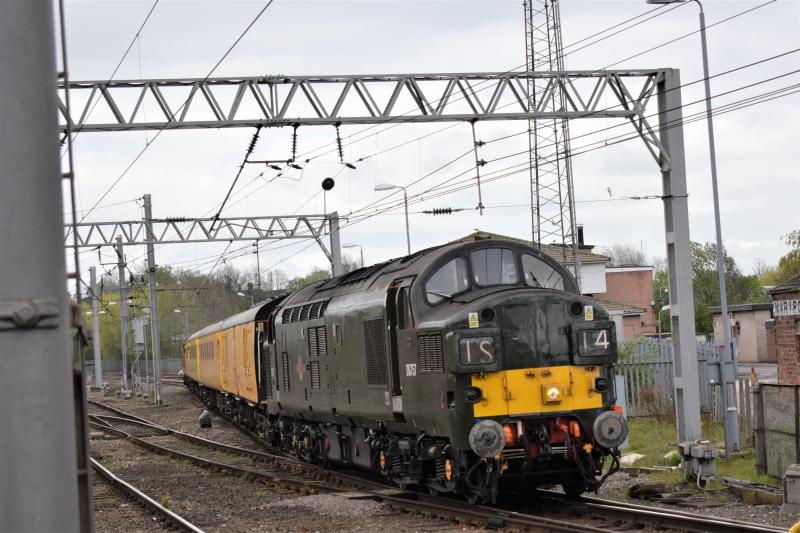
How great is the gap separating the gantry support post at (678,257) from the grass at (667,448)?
0.79 metres

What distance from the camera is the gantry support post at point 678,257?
644 inches

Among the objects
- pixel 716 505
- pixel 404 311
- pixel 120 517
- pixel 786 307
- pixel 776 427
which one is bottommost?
pixel 120 517

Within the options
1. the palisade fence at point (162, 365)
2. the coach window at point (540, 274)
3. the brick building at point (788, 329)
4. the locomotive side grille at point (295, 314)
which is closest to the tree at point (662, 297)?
the palisade fence at point (162, 365)

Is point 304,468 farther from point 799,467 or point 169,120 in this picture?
point 799,467

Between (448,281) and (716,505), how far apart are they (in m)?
4.46

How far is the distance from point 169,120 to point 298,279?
9256 cm

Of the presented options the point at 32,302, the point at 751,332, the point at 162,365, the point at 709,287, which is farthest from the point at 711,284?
the point at 32,302

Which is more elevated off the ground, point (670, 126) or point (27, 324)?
point (670, 126)

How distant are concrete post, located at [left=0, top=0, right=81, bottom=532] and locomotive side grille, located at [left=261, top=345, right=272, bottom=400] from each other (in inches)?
775

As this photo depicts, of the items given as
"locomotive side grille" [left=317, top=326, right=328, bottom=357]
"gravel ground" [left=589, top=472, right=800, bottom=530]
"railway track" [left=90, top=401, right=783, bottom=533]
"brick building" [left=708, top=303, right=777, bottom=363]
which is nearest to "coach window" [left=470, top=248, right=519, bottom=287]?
"railway track" [left=90, top=401, right=783, bottom=533]

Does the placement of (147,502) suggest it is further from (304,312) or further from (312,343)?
(304,312)

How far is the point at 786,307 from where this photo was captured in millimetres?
25188

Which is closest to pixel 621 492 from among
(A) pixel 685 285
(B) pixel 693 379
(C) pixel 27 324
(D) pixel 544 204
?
(B) pixel 693 379

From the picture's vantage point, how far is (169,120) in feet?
60.8
